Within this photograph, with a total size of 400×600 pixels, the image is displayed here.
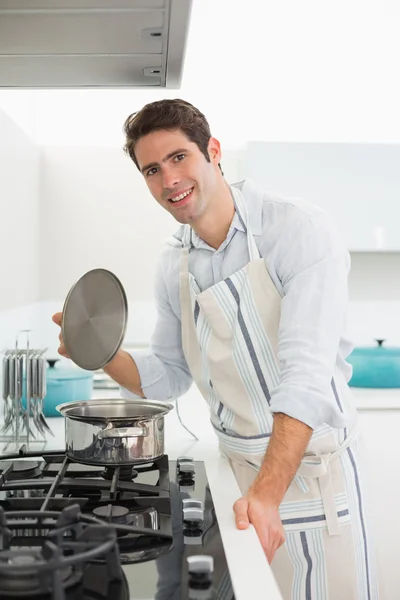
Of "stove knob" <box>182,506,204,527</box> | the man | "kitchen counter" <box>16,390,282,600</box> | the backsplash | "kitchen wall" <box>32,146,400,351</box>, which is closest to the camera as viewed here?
"kitchen counter" <box>16,390,282,600</box>

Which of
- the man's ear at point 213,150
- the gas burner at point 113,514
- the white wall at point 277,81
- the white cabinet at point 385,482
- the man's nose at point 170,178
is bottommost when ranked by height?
the white cabinet at point 385,482

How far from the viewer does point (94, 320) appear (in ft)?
4.62

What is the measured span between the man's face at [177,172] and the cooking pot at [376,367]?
1.47m

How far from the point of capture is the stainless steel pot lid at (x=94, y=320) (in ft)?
4.50

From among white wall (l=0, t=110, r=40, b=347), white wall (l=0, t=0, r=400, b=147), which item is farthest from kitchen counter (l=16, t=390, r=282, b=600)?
white wall (l=0, t=0, r=400, b=147)

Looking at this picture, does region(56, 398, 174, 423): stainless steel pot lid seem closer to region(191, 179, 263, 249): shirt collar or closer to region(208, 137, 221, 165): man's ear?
region(191, 179, 263, 249): shirt collar

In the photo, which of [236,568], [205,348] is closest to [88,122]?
[205,348]

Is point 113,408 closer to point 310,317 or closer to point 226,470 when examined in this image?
point 226,470

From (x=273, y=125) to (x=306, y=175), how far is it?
1.64 ft

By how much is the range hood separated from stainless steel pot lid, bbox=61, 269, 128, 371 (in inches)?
15.5

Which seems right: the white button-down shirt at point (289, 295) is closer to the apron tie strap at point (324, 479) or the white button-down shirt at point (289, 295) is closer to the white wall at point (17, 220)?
the apron tie strap at point (324, 479)

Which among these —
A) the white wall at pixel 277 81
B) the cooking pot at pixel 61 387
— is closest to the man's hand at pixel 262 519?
the cooking pot at pixel 61 387

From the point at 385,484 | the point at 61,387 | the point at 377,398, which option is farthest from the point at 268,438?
the point at 377,398

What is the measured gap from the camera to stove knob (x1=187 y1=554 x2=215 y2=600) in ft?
2.83
